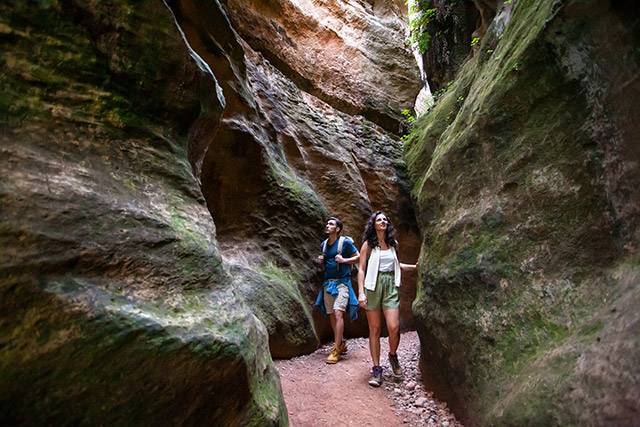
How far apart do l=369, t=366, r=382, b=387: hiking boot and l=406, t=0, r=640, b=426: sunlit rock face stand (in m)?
0.62

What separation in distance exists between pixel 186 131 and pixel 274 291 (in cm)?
330

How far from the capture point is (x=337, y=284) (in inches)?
247

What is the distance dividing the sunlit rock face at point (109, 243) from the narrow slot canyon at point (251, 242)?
0.01m

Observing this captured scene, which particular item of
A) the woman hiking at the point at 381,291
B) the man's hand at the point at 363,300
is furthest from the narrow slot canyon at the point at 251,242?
the man's hand at the point at 363,300

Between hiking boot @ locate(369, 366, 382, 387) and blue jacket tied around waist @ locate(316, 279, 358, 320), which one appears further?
blue jacket tied around waist @ locate(316, 279, 358, 320)

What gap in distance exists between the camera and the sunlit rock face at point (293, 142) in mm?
6156

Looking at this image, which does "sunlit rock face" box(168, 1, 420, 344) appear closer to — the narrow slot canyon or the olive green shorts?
the narrow slot canyon

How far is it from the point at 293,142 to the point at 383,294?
14.2 feet

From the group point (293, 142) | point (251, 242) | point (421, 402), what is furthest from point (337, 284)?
point (293, 142)

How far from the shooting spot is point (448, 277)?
4.65 meters

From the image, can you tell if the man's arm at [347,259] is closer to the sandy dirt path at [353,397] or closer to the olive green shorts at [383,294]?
the olive green shorts at [383,294]

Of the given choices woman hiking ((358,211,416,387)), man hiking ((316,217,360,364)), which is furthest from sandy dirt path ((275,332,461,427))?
man hiking ((316,217,360,364))

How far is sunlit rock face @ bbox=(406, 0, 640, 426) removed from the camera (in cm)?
287

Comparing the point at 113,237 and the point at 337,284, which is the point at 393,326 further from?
the point at 113,237
